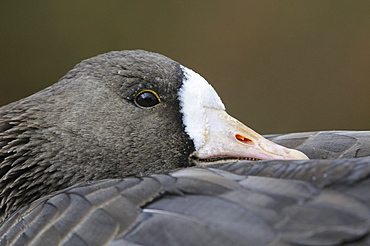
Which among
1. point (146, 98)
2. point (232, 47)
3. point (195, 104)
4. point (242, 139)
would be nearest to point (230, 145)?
point (242, 139)

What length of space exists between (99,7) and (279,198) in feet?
11.0

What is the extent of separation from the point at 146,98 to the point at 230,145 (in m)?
0.33

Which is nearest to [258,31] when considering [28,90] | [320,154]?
[28,90]

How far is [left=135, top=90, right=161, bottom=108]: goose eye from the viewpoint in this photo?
185 cm

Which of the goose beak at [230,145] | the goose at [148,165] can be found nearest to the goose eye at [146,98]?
the goose at [148,165]

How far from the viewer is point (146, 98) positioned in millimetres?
1857

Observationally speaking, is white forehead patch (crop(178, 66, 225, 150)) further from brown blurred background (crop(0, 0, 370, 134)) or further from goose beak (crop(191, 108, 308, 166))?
brown blurred background (crop(0, 0, 370, 134))

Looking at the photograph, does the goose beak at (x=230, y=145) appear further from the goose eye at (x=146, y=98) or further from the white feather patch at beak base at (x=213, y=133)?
the goose eye at (x=146, y=98)

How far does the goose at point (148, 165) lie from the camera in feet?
3.89

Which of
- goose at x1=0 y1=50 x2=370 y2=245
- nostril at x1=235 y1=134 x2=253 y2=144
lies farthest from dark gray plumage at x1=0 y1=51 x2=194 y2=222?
nostril at x1=235 y1=134 x2=253 y2=144

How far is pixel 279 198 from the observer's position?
119 centimetres

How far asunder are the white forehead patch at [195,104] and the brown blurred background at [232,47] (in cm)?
237

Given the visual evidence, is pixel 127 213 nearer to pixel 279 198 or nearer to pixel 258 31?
pixel 279 198

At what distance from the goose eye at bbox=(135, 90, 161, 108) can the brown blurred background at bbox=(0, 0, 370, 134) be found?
2409 mm
